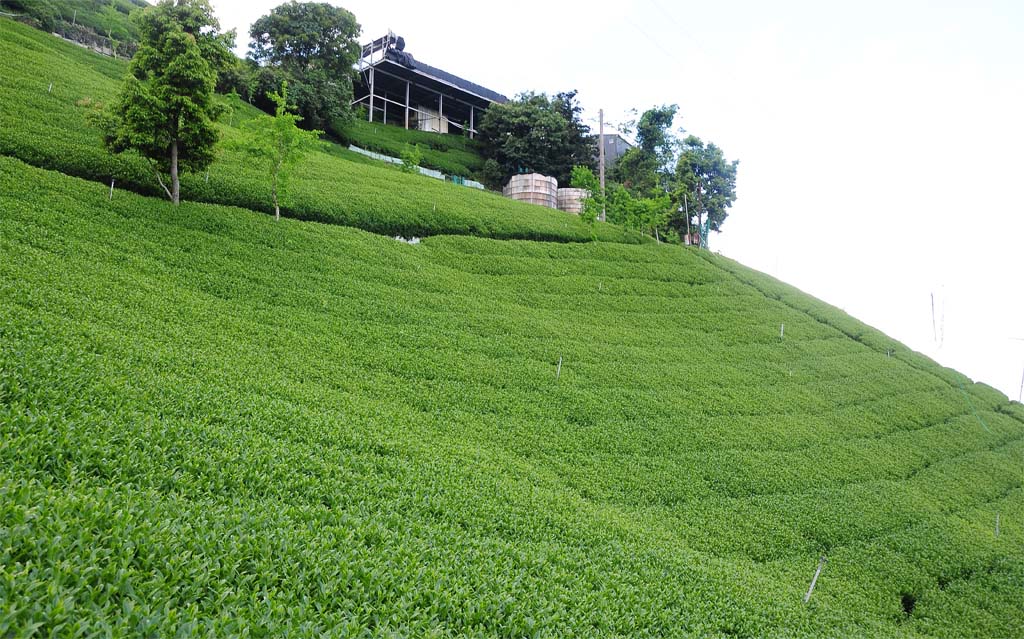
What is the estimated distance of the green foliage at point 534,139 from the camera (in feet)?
187

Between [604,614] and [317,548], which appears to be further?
[604,614]

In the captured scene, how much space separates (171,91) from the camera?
18797 millimetres

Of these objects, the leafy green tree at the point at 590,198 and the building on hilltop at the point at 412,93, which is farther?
the building on hilltop at the point at 412,93

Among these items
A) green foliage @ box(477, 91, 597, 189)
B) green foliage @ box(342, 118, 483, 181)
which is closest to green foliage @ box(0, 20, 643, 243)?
green foliage @ box(342, 118, 483, 181)

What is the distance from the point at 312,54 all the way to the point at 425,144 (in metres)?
13.5

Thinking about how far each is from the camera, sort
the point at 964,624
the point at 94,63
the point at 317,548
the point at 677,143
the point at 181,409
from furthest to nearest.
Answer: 1. the point at 677,143
2. the point at 94,63
3. the point at 964,624
4. the point at 181,409
5. the point at 317,548

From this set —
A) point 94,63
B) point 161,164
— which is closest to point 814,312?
point 161,164

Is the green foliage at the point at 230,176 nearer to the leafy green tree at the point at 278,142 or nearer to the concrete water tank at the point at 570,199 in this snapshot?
the leafy green tree at the point at 278,142

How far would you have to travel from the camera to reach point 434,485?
980 cm

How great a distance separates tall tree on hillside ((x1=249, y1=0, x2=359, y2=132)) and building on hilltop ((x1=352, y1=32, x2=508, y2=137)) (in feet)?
22.8

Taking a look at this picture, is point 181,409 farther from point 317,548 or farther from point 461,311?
point 461,311

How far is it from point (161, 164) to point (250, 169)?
21.9 feet

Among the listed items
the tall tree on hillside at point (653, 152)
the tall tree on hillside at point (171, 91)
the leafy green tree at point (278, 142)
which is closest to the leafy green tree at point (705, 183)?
the tall tree on hillside at point (653, 152)

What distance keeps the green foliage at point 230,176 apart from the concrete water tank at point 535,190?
11.0m
